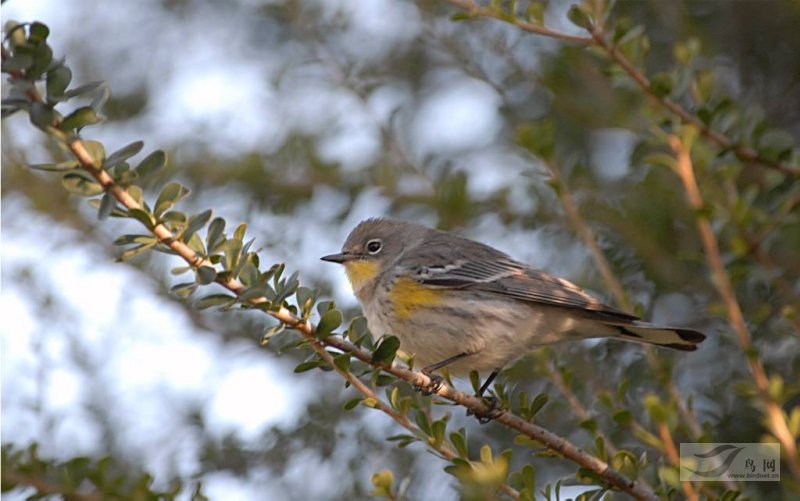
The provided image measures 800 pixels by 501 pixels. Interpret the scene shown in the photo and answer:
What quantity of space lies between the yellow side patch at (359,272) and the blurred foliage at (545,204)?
0.47m

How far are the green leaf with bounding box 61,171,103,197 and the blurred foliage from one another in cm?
20

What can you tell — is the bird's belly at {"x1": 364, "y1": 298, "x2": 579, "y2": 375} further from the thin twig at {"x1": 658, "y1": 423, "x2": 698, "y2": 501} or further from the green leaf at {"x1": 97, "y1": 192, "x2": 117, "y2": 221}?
the green leaf at {"x1": 97, "y1": 192, "x2": 117, "y2": 221}

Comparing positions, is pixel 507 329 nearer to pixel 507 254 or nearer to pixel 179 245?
pixel 507 254

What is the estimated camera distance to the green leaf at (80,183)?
5.99 ft

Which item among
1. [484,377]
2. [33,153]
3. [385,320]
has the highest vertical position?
[33,153]

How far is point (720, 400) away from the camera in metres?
3.40

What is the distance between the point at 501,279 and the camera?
4352 millimetres

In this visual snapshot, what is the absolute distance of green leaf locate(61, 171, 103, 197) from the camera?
183 cm

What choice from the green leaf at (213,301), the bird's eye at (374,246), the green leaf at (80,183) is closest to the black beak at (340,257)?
the bird's eye at (374,246)

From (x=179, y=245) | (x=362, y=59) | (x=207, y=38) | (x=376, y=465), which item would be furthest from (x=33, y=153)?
(x=179, y=245)

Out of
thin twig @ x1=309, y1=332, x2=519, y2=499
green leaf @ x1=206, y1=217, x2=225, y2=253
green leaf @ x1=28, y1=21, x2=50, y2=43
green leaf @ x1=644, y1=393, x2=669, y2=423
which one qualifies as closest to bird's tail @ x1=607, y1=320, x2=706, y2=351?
green leaf @ x1=644, y1=393, x2=669, y2=423

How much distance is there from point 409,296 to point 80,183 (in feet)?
8.04

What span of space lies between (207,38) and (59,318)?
1.78m

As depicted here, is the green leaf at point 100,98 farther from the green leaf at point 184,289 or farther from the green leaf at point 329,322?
the green leaf at point 329,322
